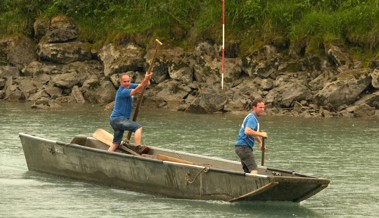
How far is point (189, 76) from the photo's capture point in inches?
1393

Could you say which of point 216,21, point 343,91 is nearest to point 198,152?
point 343,91

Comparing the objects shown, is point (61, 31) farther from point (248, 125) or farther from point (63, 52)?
point (248, 125)

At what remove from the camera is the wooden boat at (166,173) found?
1669cm

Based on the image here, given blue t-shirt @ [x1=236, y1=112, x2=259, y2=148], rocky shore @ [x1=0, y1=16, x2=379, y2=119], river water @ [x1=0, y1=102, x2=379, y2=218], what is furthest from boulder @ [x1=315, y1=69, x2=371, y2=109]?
blue t-shirt @ [x1=236, y1=112, x2=259, y2=148]

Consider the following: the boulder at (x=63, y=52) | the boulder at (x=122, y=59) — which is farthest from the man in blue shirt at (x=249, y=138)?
the boulder at (x=63, y=52)

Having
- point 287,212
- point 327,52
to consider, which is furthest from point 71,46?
point 287,212

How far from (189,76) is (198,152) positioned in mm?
11602

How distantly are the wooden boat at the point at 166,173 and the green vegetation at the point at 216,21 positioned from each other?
1559 cm

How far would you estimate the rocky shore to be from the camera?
32.0 meters

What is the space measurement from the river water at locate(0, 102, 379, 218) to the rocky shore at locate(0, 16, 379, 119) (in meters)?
0.99

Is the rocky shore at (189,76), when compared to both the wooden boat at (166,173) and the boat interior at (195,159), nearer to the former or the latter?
the boat interior at (195,159)

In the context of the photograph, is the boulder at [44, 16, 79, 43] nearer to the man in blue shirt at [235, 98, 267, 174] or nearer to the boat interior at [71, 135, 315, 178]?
the boat interior at [71, 135, 315, 178]

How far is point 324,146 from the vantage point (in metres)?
25.3

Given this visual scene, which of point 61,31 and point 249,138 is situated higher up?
point 61,31
